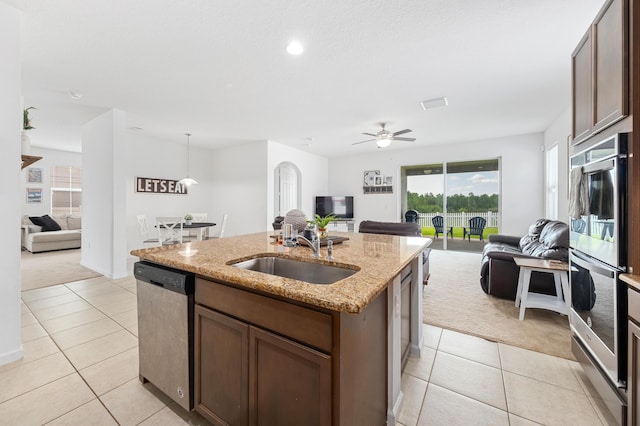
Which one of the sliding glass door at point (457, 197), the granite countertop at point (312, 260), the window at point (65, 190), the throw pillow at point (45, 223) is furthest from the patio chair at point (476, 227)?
the window at point (65, 190)

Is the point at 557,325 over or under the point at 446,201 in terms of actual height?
under

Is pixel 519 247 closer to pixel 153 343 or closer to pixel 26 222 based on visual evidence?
pixel 153 343

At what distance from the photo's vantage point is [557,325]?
2549 mm

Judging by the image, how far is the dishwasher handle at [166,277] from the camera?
137cm

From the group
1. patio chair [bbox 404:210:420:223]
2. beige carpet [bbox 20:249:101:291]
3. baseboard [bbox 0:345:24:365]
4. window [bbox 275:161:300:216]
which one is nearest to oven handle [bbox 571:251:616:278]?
baseboard [bbox 0:345:24:365]

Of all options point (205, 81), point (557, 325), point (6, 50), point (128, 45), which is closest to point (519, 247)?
point (557, 325)

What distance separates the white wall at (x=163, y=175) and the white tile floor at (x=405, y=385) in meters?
3.45

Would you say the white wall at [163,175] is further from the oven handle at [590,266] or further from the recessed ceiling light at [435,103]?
the oven handle at [590,266]

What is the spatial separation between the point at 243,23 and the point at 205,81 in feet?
4.11

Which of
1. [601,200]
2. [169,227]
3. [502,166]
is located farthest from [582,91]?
[169,227]

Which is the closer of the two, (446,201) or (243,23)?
(243,23)

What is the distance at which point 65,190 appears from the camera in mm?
7164

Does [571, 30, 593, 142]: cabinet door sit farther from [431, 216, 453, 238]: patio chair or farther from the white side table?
[431, 216, 453, 238]: patio chair

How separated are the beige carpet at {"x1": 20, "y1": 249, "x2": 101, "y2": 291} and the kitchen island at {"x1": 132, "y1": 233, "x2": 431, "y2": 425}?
364 centimetres
